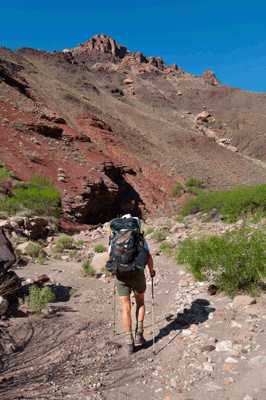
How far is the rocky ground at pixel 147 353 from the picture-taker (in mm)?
2393

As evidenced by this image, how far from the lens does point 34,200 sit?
12.6 m

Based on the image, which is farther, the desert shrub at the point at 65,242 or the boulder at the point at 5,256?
the desert shrub at the point at 65,242

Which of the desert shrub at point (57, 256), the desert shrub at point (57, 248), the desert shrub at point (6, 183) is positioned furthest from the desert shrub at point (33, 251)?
the desert shrub at point (6, 183)

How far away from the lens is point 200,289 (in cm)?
Answer: 496

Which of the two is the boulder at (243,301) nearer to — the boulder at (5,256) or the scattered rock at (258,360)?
the scattered rock at (258,360)

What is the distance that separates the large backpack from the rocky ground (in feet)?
3.50

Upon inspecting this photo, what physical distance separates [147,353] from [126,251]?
1.33 meters

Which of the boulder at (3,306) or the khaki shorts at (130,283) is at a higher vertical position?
the khaki shorts at (130,283)

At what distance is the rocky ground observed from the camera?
7.85 ft

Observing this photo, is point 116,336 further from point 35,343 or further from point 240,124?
point 240,124

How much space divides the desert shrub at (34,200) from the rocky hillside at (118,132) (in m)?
1.69

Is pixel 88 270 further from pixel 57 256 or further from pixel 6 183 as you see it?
pixel 6 183

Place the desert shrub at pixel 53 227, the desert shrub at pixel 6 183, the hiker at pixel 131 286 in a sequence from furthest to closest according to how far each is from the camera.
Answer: the desert shrub at pixel 6 183 → the desert shrub at pixel 53 227 → the hiker at pixel 131 286

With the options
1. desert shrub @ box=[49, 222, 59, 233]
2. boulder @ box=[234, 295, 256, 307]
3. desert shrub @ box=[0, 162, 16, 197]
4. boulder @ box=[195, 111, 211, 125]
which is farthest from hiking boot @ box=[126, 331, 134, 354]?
boulder @ box=[195, 111, 211, 125]
